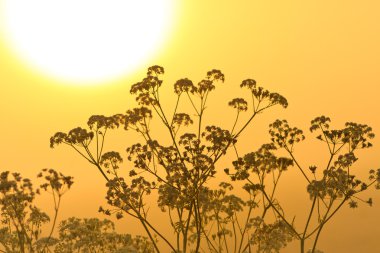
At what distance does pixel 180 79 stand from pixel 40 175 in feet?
29.7

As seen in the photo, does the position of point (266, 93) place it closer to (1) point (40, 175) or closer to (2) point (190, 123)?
(2) point (190, 123)

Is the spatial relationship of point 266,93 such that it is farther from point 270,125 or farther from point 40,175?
point 40,175

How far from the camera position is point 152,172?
25.9 meters

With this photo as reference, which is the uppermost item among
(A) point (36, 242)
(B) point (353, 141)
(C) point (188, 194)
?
(B) point (353, 141)

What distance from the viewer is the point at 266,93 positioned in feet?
90.2

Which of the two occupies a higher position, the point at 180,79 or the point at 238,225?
the point at 180,79

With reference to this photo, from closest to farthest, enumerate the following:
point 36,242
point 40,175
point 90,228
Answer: point 40,175
point 36,242
point 90,228

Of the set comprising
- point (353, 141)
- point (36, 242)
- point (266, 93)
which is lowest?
point (36, 242)

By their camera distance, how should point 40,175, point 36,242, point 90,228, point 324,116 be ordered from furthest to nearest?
1. point 90,228
2. point 324,116
3. point 36,242
4. point 40,175

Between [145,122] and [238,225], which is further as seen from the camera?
[238,225]

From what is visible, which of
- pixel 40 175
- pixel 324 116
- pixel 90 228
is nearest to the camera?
pixel 40 175

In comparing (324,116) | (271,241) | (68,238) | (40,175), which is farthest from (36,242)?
(324,116)

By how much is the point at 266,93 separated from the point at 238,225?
793 cm

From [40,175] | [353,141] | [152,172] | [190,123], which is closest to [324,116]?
[353,141]
